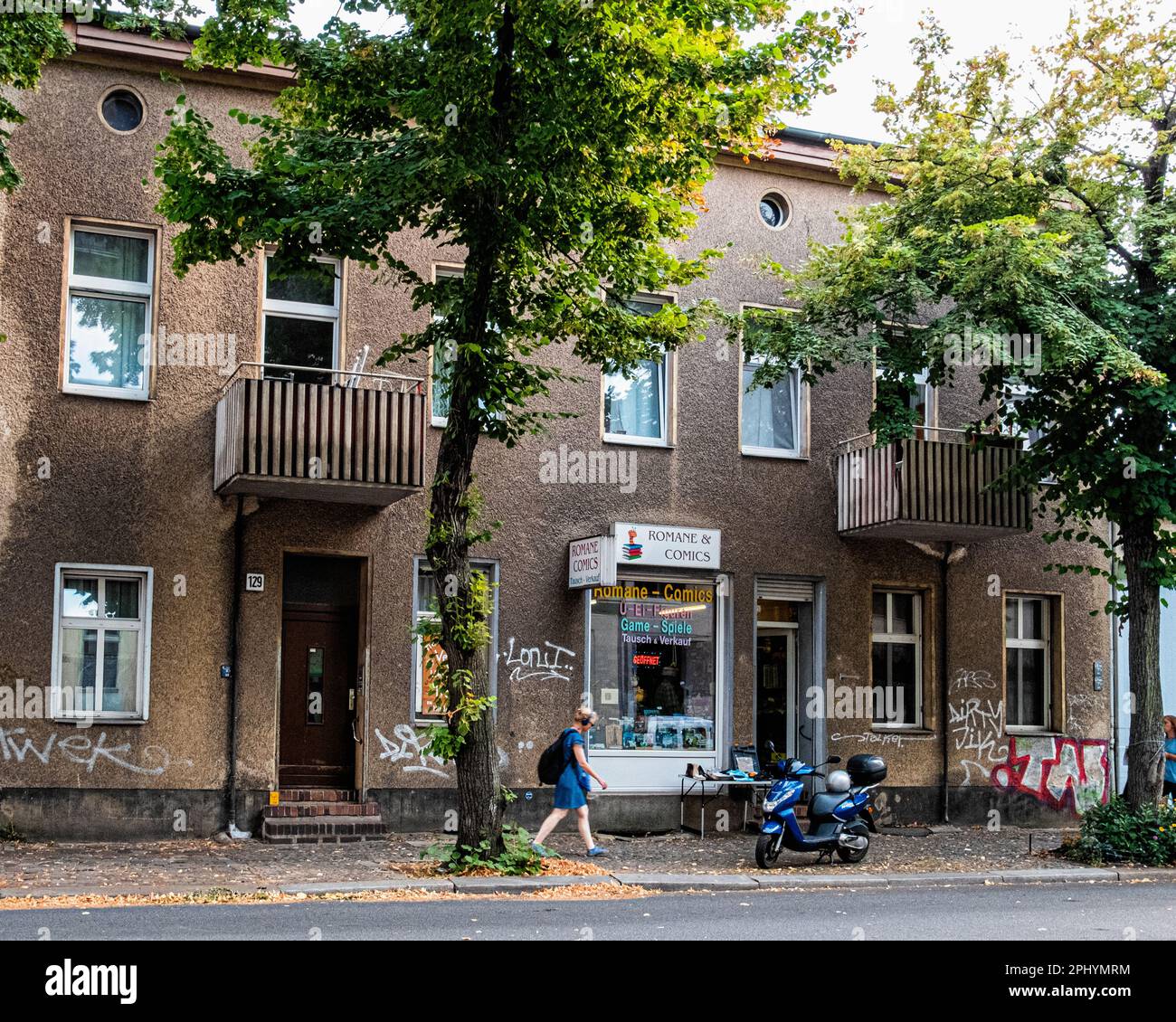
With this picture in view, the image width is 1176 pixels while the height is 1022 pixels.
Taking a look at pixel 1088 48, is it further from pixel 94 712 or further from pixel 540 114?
pixel 94 712

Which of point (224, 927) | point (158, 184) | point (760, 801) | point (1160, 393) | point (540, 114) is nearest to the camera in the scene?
point (224, 927)

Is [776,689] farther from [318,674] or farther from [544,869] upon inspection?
[544,869]

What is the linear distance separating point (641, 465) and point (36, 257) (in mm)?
7771

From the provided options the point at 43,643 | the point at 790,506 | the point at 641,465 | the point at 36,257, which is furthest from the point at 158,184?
the point at 790,506

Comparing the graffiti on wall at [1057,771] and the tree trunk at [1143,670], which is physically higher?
the tree trunk at [1143,670]

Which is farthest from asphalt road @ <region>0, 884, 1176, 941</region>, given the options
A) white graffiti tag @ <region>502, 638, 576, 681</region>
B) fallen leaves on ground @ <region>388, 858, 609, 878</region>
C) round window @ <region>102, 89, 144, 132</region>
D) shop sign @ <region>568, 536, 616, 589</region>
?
round window @ <region>102, 89, 144, 132</region>

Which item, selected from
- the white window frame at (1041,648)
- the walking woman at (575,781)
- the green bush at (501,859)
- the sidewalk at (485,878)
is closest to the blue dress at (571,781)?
the walking woman at (575,781)

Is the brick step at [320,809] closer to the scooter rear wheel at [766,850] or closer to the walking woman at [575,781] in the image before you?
the walking woman at [575,781]

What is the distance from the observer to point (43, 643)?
16.5 m

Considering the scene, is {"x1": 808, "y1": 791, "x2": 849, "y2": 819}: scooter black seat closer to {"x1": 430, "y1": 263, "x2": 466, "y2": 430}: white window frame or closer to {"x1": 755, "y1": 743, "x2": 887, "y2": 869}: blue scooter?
{"x1": 755, "y1": 743, "x2": 887, "y2": 869}: blue scooter

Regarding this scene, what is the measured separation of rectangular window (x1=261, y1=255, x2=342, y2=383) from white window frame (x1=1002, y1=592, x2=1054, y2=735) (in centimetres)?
1040

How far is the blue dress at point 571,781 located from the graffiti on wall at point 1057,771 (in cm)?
788

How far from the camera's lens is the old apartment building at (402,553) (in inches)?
655

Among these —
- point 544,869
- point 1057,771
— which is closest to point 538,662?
point 544,869
